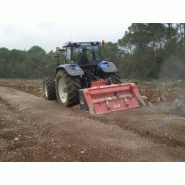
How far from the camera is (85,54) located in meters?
7.09

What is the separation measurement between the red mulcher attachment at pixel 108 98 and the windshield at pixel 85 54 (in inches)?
58.5

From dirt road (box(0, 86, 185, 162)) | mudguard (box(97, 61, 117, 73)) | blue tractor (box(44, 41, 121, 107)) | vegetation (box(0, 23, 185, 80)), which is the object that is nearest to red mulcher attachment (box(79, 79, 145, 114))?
dirt road (box(0, 86, 185, 162))

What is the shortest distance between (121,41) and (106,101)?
1757cm

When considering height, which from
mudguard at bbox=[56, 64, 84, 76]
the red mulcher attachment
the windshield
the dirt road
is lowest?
the dirt road

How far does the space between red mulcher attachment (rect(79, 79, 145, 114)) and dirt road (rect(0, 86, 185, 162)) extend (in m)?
0.29

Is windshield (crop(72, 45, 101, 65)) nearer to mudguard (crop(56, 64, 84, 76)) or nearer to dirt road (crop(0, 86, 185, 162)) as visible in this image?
mudguard (crop(56, 64, 84, 76))

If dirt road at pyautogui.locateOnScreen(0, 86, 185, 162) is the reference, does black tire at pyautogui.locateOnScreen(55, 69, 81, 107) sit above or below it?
above

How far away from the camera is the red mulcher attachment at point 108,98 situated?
5586mm

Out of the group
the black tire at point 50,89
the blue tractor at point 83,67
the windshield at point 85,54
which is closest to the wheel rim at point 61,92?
the blue tractor at point 83,67

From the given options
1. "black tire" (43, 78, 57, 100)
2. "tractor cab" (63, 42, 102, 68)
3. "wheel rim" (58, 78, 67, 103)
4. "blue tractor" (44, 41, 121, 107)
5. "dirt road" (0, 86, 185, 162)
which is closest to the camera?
"dirt road" (0, 86, 185, 162)

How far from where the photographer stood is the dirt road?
3.14m

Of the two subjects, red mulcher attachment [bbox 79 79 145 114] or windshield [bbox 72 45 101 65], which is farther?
windshield [bbox 72 45 101 65]

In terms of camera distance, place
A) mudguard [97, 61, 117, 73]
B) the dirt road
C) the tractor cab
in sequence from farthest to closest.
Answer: the tractor cab
mudguard [97, 61, 117, 73]
the dirt road

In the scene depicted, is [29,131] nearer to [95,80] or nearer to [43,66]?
[95,80]
